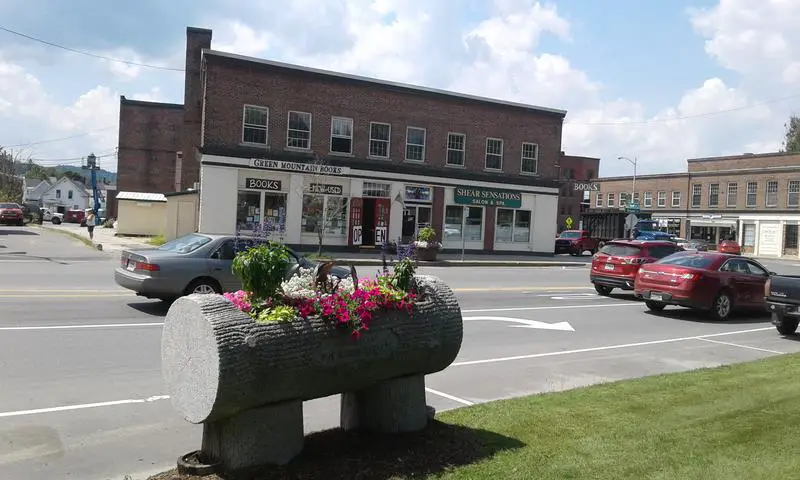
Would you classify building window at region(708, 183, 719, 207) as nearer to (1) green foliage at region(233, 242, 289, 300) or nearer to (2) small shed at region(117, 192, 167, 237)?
(2) small shed at region(117, 192, 167, 237)

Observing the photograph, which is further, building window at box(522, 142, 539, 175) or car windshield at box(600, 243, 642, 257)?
building window at box(522, 142, 539, 175)

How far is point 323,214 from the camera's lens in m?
34.0

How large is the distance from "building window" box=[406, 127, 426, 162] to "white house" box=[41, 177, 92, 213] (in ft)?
346

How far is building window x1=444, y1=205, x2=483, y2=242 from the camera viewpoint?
38188mm

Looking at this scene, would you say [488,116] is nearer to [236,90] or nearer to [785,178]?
[236,90]

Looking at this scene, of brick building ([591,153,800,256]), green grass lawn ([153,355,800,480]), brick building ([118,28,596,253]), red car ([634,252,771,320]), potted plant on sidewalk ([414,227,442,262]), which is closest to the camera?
green grass lawn ([153,355,800,480])

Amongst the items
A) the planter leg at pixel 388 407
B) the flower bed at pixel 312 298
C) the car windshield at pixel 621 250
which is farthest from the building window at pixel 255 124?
the flower bed at pixel 312 298

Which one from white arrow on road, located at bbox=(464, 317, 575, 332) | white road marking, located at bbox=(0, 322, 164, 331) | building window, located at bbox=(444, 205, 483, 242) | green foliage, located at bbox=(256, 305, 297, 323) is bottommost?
white road marking, located at bbox=(0, 322, 164, 331)

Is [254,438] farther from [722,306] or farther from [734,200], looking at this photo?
[734,200]

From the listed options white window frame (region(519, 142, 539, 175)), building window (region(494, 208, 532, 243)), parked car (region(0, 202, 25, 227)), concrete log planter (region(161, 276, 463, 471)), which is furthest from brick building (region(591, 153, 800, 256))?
concrete log planter (region(161, 276, 463, 471))

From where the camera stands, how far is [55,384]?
24.7 ft

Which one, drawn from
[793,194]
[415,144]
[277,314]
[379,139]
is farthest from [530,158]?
[793,194]

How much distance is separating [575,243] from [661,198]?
121 ft

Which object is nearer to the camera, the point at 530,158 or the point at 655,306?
the point at 655,306
